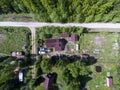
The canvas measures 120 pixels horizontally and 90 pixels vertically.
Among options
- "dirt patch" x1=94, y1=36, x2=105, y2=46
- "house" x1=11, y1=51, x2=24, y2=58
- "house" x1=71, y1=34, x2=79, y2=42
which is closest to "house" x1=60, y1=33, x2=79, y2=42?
"house" x1=71, y1=34, x2=79, y2=42

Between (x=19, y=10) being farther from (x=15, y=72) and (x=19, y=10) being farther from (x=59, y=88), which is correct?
(x=59, y=88)

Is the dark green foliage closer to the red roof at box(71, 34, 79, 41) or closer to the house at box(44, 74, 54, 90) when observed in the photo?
the red roof at box(71, 34, 79, 41)

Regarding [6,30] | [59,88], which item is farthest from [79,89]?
[6,30]

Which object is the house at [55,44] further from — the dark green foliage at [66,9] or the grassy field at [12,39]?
the grassy field at [12,39]

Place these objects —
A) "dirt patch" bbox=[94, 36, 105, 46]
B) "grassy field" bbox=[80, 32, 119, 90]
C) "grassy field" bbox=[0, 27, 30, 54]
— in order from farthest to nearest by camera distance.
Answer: "dirt patch" bbox=[94, 36, 105, 46]
"grassy field" bbox=[0, 27, 30, 54]
"grassy field" bbox=[80, 32, 119, 90]

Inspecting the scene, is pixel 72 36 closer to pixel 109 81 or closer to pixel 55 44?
pixel 55 44

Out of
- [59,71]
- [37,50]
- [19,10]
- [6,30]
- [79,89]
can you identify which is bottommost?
[79,89]
